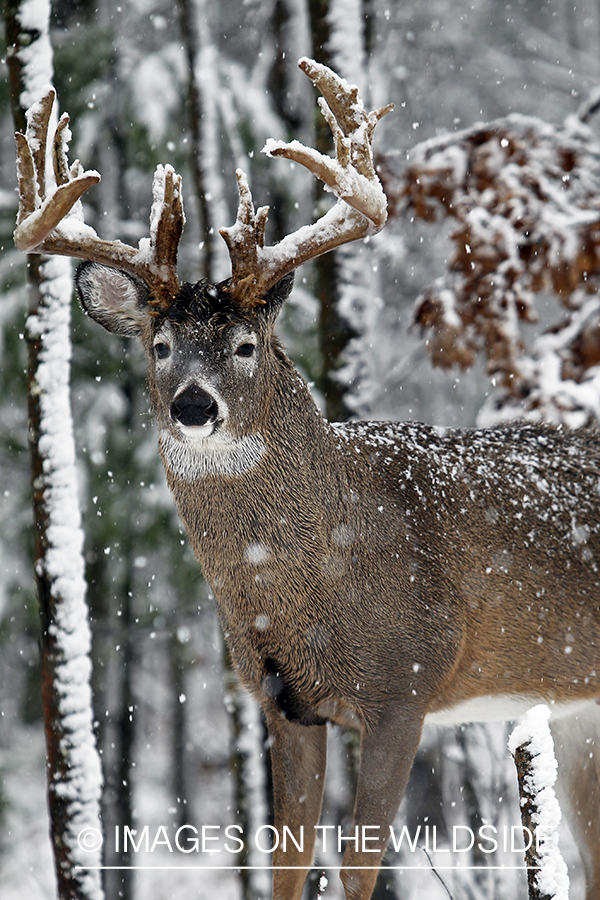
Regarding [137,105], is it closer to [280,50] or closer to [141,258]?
[280,50]

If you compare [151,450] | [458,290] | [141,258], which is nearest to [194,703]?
[151,450]

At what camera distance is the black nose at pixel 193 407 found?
4.29 metres

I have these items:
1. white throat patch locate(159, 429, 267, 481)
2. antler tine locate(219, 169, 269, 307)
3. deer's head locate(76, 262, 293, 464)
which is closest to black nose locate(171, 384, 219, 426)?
deer's head locate(76, 262, 293, 464)

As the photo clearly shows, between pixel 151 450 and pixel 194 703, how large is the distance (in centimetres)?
846

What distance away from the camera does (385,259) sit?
10992mm

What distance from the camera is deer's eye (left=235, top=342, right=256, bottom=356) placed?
15.2 feet

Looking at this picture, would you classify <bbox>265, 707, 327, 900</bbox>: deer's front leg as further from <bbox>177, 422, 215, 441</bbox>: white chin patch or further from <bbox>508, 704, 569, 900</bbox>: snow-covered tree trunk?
<bbox>508, 704, 569, 900</bbox>: snow-covered tree trunk

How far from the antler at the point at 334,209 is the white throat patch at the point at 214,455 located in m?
0.65

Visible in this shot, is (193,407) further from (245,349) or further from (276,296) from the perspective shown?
(276,296)

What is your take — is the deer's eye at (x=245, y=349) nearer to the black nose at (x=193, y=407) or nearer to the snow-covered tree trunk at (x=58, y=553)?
the black nose at (x=193, y=407)

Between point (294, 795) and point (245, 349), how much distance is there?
219cm

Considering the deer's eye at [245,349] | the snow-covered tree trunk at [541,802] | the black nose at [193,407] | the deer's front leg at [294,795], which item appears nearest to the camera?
the snow-covered tree trunk at [541,802]

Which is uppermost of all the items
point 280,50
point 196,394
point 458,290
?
point 280,50

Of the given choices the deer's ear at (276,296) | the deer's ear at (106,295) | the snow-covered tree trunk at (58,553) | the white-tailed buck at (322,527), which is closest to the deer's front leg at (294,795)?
the white-tailed buck at (322,527)
